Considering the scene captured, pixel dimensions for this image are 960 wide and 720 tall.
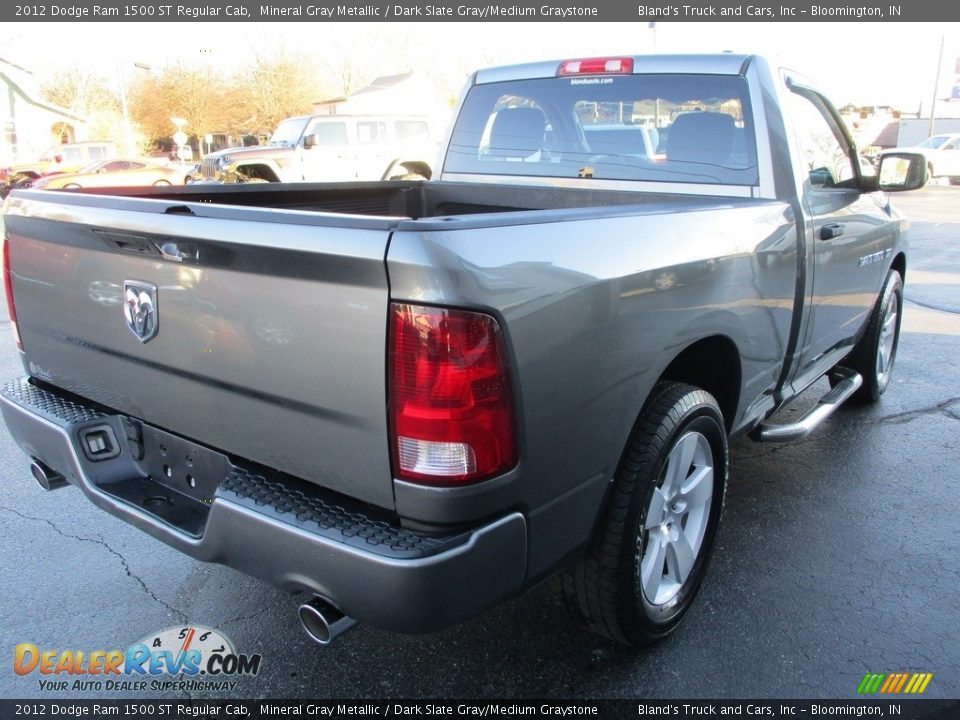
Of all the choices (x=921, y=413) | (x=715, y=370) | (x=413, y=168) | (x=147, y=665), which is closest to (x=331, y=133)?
(x=413, y=168)

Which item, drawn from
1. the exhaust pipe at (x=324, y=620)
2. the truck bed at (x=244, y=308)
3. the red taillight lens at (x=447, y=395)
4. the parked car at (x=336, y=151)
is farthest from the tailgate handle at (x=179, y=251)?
the parked car at (x=336, y=151)

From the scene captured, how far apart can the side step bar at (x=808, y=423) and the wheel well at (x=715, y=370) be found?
401 mm

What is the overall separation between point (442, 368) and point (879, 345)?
3.98 metres

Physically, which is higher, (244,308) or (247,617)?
(244,308)

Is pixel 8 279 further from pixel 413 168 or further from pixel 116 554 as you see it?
pixel 413 168

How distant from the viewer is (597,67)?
12.3ft

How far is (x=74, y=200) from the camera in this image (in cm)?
241

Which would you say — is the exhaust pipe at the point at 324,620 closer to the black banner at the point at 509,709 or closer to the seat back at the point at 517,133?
the black banner at the point at 509,709

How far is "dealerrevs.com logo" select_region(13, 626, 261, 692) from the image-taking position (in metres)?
2.47

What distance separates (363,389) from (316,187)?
2282mm

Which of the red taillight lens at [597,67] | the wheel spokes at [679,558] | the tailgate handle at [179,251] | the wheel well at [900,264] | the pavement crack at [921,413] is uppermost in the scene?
the red taillight lens at [597,67]

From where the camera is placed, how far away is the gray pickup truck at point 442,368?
1.71 meters

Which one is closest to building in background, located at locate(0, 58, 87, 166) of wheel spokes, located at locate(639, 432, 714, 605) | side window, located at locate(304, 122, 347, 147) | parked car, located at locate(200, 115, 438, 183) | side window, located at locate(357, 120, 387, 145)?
parked car, located at locate(200, 115, 438, 183)

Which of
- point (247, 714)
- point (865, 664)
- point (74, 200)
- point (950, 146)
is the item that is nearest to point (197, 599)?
point (247, 714)
